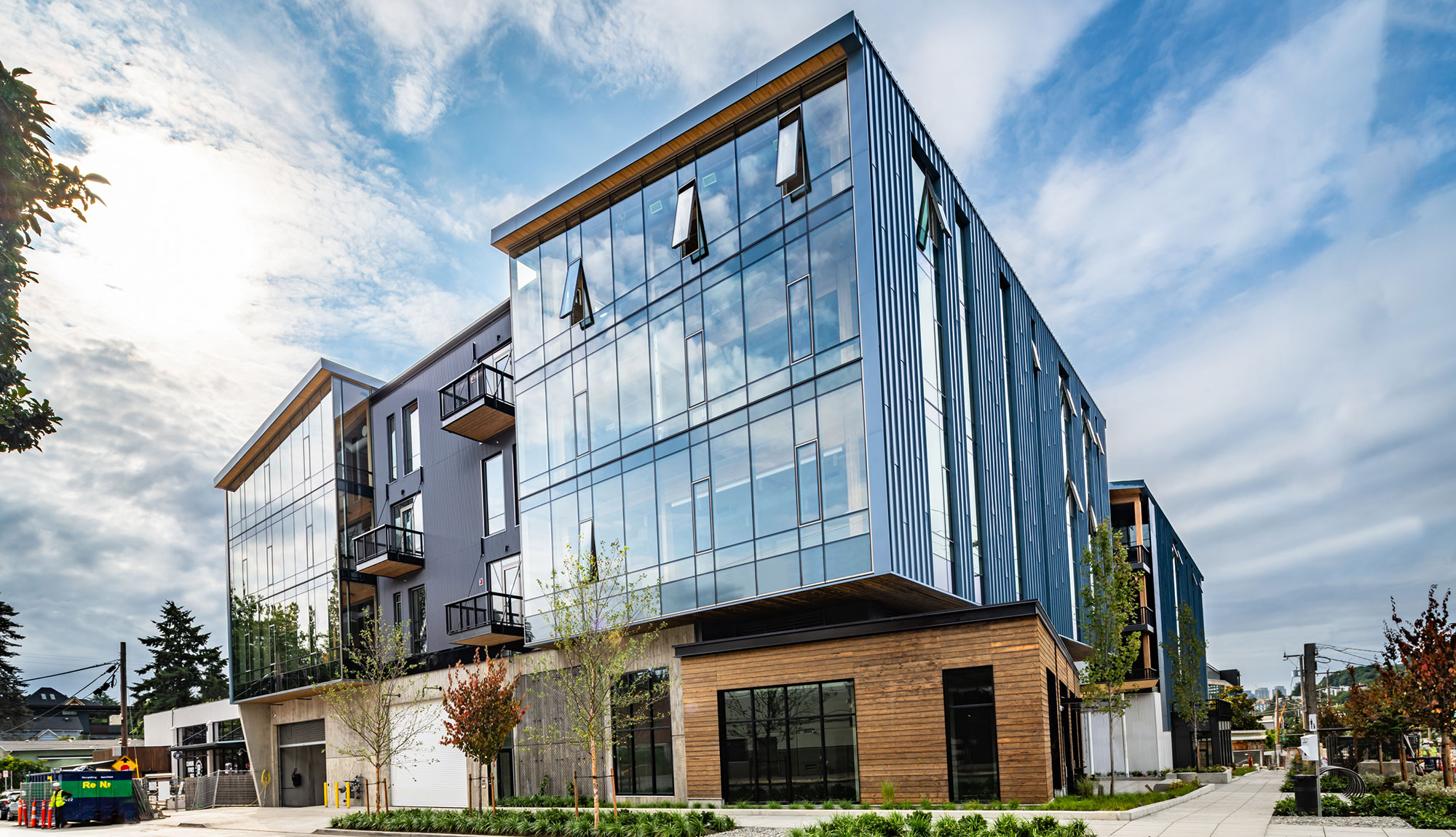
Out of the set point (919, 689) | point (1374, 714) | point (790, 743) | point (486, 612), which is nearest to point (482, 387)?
point (486, 612)

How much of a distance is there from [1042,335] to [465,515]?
956 inches

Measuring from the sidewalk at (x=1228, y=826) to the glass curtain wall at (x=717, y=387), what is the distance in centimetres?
753

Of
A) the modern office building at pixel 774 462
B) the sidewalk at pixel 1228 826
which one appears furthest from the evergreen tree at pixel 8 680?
the sidewalk at pixel 1228 826

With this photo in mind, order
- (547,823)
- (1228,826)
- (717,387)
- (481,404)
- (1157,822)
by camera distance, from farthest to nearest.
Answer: (481,404)
(717,387)
(547,823)
(1157,822)
(1228,826)

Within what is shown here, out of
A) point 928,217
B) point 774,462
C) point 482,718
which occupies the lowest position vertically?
point 482,718

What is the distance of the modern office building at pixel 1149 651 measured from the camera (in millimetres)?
57469

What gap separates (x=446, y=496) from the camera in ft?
123

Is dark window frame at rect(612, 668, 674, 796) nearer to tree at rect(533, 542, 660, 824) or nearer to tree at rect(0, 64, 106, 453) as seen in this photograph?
tree at rect(533, 542, 660, 824)

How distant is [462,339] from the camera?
3750 centimetres

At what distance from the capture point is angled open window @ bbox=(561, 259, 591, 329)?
3122 centimetres

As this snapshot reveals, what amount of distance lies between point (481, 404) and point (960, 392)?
15105mm

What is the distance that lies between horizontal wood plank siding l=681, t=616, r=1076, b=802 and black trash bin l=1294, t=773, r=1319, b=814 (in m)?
5.27

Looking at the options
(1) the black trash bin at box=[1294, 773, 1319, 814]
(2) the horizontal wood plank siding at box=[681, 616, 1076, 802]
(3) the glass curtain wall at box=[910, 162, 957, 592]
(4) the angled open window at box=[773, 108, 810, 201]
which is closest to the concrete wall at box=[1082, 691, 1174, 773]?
(3) the glass curtain wall at box=[910, 162, 957, 592]

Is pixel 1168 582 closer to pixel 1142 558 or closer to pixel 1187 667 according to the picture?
pixel 1142 558
